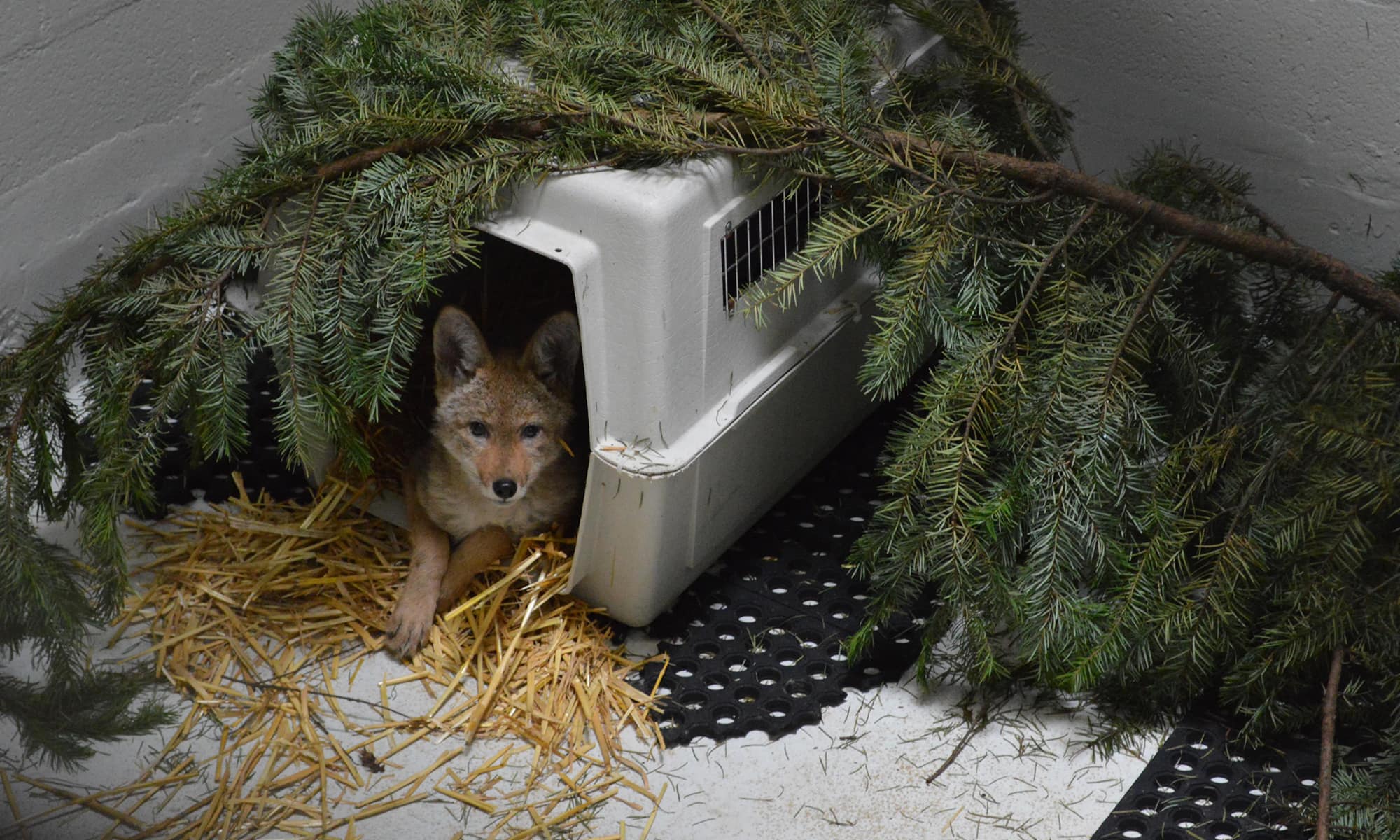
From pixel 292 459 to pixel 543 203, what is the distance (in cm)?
84

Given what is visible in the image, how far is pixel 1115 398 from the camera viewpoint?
8.38 ft

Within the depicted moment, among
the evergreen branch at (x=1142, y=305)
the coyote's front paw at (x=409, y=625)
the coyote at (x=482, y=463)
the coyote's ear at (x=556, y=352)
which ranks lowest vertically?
the coyote's front paw at (x=409, y=625)

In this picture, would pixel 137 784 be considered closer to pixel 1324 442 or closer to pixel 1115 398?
pixel 1115 398

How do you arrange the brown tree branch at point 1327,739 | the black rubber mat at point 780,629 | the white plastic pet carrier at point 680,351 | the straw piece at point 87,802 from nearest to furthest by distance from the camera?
the straw piece at point 87,802, the brown tree branch at point 1327,739, the white plastic pet carrier at point 680,351, the black rubber mat at point 780,629

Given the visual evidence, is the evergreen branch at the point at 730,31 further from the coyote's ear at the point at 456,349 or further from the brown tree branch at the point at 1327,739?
the brown tree branch at the point at 1327,739

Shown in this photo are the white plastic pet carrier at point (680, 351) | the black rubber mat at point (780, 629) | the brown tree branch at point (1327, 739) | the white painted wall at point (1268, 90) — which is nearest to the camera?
the brown tree branch at point (1327, 739)

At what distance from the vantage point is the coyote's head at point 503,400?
2.86m

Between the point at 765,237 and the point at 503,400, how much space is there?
652mm

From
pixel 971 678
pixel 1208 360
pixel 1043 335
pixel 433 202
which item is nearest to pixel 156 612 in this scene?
pixel 433 202

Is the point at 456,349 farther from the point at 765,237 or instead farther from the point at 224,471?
the point at 224,471

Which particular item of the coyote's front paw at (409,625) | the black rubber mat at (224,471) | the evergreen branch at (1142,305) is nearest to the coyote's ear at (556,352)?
the coyote's front paw at (409,625)

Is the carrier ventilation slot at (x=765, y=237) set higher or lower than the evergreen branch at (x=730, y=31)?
lower

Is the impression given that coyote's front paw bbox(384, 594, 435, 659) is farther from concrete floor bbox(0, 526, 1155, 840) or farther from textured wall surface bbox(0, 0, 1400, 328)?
textured wall surface bbox(0, 0, 1400, 328)

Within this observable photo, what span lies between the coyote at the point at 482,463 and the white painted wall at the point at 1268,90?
1671 mm
